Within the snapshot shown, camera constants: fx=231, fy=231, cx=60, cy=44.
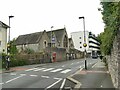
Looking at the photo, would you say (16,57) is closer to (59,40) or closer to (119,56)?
(119,56)

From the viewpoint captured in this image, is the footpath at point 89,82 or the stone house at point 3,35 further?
the stone house at point 3,35

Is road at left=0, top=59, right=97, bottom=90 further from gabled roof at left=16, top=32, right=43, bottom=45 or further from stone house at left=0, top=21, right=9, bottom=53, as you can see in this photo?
gabled roof at left=16, top=32, right=43, bottom=45

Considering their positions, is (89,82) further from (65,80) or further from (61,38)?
(61,38)

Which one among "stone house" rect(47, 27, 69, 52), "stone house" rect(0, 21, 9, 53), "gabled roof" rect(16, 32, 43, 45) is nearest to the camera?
"stone house" rect(0, 21, 9, 53)

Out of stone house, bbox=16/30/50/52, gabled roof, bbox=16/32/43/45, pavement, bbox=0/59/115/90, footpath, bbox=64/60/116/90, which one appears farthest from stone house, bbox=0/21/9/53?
footpath, bbox=64/60/116/90

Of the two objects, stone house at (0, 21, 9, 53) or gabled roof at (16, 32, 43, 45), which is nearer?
stone house at (0, 21, 9, 53)

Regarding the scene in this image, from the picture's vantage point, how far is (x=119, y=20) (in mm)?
8766

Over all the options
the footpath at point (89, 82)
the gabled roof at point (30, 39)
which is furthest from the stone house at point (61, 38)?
the footpath at point (89, 82)

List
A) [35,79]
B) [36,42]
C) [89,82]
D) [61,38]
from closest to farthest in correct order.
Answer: [89,82] → [35,79] → [36,42] → [61,38]

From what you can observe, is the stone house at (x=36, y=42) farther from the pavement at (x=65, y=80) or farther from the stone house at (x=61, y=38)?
the pavement at (x=65, y=80)

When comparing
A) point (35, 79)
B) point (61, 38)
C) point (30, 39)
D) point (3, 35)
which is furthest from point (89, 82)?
point (61, 38)

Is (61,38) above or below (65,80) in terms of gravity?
above

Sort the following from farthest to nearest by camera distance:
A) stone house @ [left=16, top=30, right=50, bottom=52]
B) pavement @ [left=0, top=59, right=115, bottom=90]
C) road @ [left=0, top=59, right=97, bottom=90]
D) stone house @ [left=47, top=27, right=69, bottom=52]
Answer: stone house @ [left=47, top=27, right=69, bottom=52]
stone house @ [left=16, top=30, right=50, bottom=52]
road @ [left=0, top=59, right=97, bottom=90]
pavement @ [left=0, top=59, right=115, bottom=90]

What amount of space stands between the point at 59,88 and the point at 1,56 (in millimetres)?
21403
